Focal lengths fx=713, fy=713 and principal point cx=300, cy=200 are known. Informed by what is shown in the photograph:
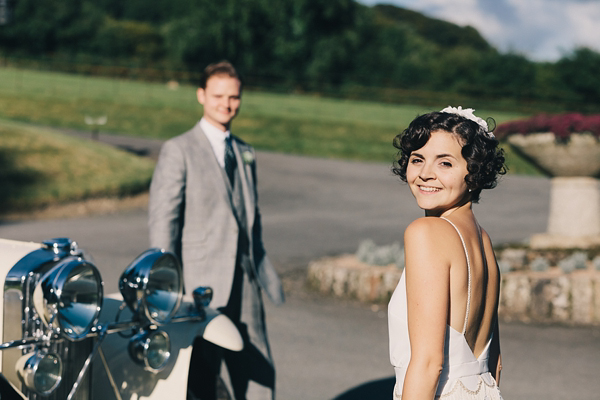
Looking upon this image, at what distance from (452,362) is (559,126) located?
275 inches

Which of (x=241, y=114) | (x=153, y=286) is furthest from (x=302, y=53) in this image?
(x=153, y=286)

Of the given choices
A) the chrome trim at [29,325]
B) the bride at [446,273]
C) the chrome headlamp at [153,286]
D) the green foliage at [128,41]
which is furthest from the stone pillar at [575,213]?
the green foliage at [128,41]

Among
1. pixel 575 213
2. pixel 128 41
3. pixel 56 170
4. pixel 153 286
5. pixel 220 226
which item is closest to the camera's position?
pixel 153 286

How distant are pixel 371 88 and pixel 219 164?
39597 mm

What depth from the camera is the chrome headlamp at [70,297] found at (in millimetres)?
2379

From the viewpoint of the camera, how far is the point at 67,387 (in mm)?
2582

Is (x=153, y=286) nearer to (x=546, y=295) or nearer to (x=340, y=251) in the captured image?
(x=546, y=295)

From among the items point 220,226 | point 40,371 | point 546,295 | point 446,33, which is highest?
point 446,33

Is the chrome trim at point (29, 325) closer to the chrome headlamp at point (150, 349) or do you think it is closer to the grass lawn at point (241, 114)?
the chrome headlamp at point (150, 349)

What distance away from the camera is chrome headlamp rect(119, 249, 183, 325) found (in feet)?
8.93

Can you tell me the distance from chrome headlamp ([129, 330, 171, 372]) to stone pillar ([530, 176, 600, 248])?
6.63 m

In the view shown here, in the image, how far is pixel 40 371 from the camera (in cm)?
239

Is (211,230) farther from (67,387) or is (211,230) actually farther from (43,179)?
(43,179)

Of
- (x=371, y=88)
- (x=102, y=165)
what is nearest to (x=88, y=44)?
(x=371, y=88)
